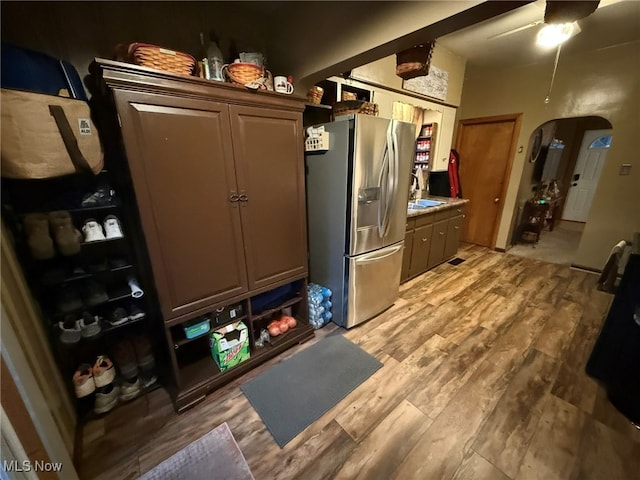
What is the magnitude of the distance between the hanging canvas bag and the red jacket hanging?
405cm

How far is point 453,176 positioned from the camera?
3.84 m

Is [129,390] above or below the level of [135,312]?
below

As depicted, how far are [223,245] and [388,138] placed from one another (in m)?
1.44

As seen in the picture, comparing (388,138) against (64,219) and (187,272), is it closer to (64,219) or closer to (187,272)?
(187,272)

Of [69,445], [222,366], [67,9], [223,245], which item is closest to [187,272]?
[223,245]

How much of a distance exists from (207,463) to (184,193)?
1373 millimetres

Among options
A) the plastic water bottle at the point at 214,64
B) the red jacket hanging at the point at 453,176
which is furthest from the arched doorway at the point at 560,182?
the plastic water bottle at the point at 214,64

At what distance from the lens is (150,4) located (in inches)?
55.7

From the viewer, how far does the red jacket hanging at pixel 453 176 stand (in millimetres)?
3781

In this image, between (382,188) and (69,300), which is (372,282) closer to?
(382,188)

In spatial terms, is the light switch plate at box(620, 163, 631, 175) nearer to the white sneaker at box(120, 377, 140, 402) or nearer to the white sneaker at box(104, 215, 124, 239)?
the white sneaker at box(104, 215, 124, 239)

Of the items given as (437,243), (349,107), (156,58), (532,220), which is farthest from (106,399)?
(532,220)

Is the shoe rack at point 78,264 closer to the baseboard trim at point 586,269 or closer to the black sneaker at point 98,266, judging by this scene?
the black sneaker at point 98,266

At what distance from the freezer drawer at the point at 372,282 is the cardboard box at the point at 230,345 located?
0.89 metres
